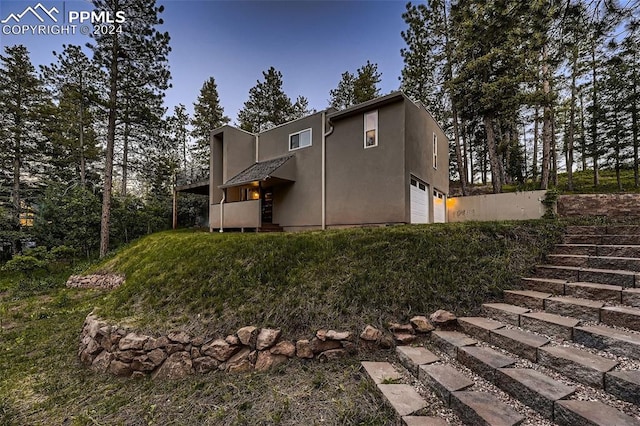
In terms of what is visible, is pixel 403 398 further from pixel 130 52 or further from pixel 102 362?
pixel 130 52

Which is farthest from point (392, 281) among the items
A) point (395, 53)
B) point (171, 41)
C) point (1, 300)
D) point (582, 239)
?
point (395, 53)

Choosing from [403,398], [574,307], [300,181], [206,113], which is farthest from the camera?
[206,113]

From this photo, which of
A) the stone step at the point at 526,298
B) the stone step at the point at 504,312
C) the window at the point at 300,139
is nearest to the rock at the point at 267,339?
the stone step at the point at 504,312

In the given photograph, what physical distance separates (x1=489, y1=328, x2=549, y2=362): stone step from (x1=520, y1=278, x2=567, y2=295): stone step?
3.79 ft

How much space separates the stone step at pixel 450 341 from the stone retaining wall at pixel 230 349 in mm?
171

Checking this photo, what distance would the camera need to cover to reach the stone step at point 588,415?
1725mm

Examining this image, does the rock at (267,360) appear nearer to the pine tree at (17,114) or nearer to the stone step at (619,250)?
the stone step at (619,250)

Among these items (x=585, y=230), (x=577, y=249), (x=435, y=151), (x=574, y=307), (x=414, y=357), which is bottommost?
(x=414, y=357)

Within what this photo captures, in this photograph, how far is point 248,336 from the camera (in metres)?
3.81

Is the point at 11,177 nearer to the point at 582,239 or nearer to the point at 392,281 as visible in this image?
the point at 392,281

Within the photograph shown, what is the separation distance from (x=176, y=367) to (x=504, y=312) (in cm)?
457

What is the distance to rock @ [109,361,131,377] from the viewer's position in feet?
13.1

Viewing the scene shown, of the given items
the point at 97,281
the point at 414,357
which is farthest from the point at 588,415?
the point at 97,281

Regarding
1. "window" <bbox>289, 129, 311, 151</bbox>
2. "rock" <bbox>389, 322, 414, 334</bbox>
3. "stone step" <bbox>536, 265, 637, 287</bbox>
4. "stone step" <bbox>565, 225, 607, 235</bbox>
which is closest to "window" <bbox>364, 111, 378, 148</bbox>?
"window" <bbox>289, 129, 311, 151</bbox>
